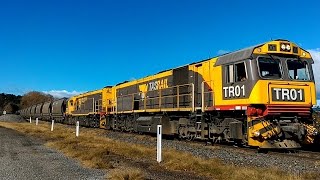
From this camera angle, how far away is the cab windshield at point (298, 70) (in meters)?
14.6

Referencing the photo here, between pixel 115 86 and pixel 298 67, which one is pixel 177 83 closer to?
pixel 298 67

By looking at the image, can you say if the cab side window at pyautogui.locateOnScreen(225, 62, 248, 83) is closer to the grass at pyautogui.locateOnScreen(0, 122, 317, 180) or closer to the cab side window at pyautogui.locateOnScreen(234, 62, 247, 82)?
the cab side window at pyautogui.locateOnScreen(234, 62, 247, 82)

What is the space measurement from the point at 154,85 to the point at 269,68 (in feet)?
33.5

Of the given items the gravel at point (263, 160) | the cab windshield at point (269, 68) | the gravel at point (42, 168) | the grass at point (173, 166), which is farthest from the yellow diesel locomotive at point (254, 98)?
the gravel at point (42, 168)

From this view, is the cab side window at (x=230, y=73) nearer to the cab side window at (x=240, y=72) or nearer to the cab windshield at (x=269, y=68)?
the cab side window at (x=240, y=72)

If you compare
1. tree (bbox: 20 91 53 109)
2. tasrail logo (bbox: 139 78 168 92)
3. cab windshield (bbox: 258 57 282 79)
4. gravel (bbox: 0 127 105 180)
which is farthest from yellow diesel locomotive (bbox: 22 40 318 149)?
tree (bbox: 20 91 53 109)

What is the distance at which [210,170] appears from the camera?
8.98m

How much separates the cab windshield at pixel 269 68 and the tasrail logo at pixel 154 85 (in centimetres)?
822

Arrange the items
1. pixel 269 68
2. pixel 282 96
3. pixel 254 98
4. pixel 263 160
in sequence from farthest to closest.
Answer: pixel 269 68 → pixel 282 96 → pixel 254 98 → pixel 263 160

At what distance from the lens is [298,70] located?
14.8m

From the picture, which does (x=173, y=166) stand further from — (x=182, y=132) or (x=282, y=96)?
(x=182, y=132)

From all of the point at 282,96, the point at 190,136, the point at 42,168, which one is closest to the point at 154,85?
the point at 190,136

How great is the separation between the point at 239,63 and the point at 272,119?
2.59 m

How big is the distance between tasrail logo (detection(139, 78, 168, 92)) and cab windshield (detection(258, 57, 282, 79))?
822cm
